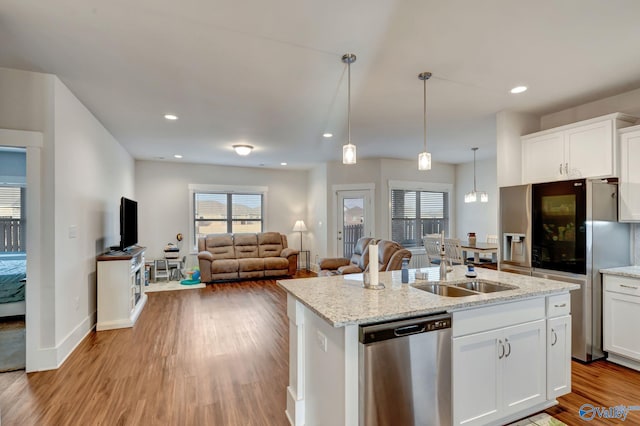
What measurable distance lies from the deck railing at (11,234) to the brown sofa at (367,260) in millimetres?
5176

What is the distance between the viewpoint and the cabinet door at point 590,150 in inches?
119

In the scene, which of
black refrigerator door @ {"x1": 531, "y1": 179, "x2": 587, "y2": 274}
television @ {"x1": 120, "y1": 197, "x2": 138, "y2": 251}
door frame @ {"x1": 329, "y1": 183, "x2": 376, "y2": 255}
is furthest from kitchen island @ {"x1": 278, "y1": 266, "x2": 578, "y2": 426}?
door frame @ {"x1": 329, "y1": 183, "x2": 376, "y2": 255}

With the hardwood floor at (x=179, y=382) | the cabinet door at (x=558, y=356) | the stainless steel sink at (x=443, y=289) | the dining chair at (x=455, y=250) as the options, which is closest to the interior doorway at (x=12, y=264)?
the hardwood floor at (x=179, y=382)

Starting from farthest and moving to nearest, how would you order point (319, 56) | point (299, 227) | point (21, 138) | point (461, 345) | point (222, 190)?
point (299, 227)
point (222, 190)
point (21, 138)
point (319, 56)
point (461, 345)

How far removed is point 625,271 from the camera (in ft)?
9.31

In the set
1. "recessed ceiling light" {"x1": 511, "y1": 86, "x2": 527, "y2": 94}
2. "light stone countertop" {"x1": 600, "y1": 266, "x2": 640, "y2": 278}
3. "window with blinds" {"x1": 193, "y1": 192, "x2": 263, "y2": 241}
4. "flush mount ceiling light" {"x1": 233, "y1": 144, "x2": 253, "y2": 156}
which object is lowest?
"light stone countertop" {"x1": 600, "y1": 266, "x2": 640, "y2": 278}

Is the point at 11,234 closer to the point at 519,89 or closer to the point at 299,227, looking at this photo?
the point at 299,227

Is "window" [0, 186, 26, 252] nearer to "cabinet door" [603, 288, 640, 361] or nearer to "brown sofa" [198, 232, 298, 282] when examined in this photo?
"brown sofa" [198, 232, 298, 282]

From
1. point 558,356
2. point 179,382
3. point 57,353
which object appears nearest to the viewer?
point 558,356

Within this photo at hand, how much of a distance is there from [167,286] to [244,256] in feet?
5.69

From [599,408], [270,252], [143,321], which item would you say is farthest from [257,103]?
[270,252]

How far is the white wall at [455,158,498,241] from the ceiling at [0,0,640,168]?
9.08 feet

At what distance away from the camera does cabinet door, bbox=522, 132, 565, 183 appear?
3.44 m

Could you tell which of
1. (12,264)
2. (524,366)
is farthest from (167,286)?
(524,366)
